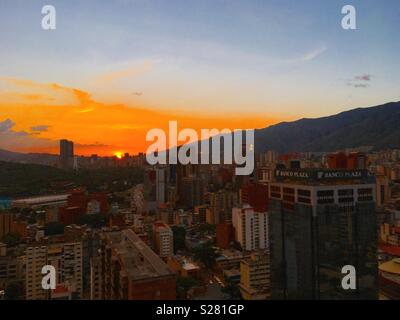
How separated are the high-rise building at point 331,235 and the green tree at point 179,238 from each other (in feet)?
12.1

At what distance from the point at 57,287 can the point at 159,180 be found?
18.3 ft

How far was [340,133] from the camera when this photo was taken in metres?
5.54

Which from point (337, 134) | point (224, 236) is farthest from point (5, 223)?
point (337, 134)

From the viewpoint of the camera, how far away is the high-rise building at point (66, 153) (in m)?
4.66

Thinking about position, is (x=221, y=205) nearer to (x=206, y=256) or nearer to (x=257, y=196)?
(x=257, y=196)

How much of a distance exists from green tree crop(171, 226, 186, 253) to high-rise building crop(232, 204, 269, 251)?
1150 millimetres

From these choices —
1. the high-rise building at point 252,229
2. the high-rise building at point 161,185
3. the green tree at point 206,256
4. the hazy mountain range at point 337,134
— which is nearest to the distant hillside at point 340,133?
the hazy mountain range at point 337,134

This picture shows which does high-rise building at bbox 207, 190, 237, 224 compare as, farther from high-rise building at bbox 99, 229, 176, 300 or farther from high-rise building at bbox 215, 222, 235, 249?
high-rise building at bbox 99, 229, 176, 300

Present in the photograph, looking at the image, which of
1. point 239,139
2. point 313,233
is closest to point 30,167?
point 239,139

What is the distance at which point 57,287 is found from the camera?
3703 millimetres

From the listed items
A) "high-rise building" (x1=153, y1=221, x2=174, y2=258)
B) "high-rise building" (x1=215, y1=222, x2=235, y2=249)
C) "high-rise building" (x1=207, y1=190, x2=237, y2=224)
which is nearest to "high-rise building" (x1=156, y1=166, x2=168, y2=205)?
"high-rise building" (x1=207, y1=190, x2=237, y2=224)

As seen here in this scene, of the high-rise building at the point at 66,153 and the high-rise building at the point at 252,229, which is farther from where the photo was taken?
the high-rise building at the point at 252,229

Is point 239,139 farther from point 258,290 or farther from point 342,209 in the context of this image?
point 258,290

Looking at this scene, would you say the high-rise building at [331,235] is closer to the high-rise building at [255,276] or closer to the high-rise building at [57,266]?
the high-rise building at [255,276]
